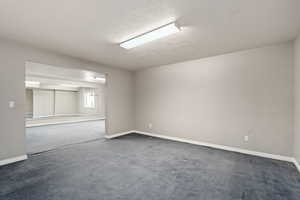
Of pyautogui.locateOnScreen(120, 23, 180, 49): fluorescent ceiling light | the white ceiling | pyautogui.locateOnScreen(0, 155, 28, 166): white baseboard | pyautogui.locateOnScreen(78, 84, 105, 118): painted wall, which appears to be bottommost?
pyautogui.locateOnScreen(0, 155, 28, 166): white baseboard

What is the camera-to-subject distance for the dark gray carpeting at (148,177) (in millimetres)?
1816

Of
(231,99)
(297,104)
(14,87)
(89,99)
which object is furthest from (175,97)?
(89,99)

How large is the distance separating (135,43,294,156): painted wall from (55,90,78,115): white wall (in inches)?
429

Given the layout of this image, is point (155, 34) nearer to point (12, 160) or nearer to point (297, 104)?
point (297, 104)

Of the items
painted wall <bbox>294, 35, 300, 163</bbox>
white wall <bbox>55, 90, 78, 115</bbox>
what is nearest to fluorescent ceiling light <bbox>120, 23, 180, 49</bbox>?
painted wall <bbox>294, 35, 300, 163</bbox>

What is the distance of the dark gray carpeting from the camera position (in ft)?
5.96

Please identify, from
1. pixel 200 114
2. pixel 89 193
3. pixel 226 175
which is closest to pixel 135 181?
pixel 89 193

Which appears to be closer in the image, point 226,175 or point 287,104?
point 226,175

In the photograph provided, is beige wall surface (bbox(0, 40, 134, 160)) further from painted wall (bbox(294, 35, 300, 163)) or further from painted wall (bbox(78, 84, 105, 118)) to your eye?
painted wall (bbox(78, 84, 105, 118))

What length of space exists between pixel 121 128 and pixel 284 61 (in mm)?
4829

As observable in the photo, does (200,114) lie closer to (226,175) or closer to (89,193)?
(226,175)

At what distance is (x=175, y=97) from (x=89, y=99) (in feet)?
32.1

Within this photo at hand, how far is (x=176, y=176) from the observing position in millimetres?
2266

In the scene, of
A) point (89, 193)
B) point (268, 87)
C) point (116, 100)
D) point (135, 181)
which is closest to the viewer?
point (89, 193)
